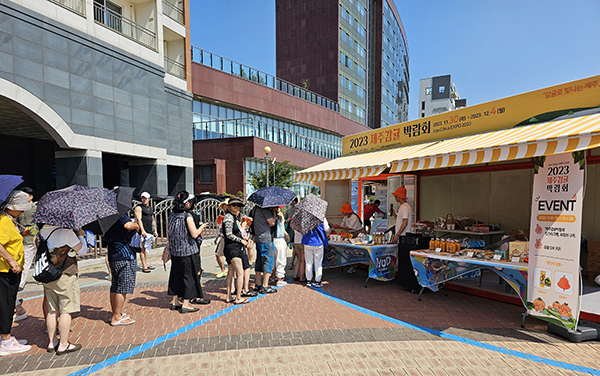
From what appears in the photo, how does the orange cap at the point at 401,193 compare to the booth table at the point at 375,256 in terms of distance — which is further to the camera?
the orange cap at the point at 401,193

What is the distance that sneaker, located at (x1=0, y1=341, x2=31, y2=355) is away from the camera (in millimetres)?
4102

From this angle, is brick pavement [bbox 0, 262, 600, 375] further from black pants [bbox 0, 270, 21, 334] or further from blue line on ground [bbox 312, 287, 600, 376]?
black pants [bbox 0, 270, 21, 334]

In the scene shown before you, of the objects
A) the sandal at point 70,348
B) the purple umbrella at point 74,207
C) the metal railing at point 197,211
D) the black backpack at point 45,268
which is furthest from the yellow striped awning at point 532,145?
the metal railing at point 197,211

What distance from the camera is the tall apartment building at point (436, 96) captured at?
8500 cm

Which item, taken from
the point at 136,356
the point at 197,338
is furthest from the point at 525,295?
the point at 136,356

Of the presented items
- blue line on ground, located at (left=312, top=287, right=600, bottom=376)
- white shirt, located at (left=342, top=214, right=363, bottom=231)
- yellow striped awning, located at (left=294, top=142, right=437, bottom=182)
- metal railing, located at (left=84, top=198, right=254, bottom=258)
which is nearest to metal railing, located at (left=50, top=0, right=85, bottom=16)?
metal railing, located at (left=84, top=198, right=254, bottom=258)

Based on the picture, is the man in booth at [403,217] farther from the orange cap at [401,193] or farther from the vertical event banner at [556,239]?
the vertical event banner at [556,239]

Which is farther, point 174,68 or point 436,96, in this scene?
point 436,96

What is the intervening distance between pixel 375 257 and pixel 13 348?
568cm

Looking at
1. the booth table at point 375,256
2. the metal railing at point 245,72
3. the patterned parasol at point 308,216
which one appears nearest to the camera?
the patterned parasol at point 308,216

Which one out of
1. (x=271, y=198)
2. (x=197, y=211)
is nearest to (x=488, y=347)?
(x=271, y=198)

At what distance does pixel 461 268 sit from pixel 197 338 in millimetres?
4275

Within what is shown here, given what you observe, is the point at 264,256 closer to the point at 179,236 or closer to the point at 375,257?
the point at 179,236

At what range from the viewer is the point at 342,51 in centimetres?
4956
